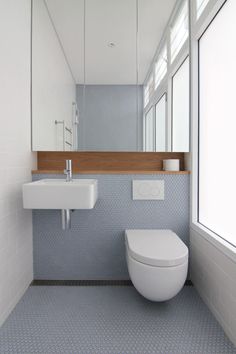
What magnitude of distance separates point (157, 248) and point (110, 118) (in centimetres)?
113

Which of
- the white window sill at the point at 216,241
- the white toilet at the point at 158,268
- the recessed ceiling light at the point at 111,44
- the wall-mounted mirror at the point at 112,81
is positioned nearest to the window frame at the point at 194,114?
the white window sill at the point at 216,241

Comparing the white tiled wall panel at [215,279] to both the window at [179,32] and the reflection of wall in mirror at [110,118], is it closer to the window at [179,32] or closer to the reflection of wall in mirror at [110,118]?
the reflection of wall in mirror at [110,118]

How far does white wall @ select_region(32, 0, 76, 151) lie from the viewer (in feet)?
6.24

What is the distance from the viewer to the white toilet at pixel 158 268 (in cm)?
129

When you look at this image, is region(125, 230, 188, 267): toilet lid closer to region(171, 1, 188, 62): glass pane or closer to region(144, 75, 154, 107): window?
region(144, 75, 154, 107): window

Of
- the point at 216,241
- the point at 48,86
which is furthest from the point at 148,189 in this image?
the point at 48,86

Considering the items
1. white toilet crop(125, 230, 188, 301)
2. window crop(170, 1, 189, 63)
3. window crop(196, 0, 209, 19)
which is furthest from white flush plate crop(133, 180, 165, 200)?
window crop(196, 0, 209, 19)

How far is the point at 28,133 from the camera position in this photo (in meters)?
1.82

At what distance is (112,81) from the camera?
1995 mm

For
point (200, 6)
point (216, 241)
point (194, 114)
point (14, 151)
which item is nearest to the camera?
point (216, 241)

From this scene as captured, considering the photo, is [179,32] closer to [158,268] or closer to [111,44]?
[111,44]

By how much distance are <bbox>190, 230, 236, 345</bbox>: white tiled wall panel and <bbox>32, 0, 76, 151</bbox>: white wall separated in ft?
4.42

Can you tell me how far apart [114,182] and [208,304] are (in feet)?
3.50

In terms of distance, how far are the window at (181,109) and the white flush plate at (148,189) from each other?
35 centimetres
